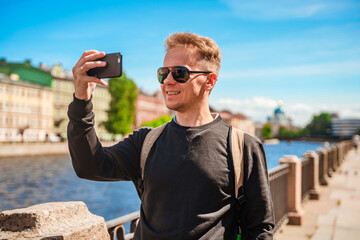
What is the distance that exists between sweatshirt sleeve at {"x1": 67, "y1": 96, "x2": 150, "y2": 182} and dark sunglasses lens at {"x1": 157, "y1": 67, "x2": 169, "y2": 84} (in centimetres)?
29

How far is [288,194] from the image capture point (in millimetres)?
7414

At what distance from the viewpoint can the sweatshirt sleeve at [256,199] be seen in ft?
6.59

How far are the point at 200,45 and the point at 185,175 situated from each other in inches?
25.3

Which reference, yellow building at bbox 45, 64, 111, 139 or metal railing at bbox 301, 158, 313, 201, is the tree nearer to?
yellow building at bbox 45, 64, 111, 139

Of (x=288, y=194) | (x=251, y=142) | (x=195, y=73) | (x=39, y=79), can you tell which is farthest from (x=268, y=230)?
(x=39, y=79)

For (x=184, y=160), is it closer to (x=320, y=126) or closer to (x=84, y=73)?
(x=84, y=73)

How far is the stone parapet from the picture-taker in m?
1.78

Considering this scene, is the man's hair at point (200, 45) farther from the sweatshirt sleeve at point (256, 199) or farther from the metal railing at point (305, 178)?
the metal railing at point (305, 178)

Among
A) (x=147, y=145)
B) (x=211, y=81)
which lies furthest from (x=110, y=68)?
(x=211, y=81)

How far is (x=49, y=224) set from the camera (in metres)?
1.84

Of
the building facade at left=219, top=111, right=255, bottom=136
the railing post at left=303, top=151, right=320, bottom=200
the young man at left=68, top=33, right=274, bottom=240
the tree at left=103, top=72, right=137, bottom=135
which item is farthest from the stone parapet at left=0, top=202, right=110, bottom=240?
the building facade at left=219, top=111, right=255, bottom=136

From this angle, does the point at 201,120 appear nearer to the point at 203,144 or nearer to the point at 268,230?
the point at 203,144

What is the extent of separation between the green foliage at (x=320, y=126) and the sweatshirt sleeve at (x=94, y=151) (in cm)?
18949

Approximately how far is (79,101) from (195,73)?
60 centimetres
